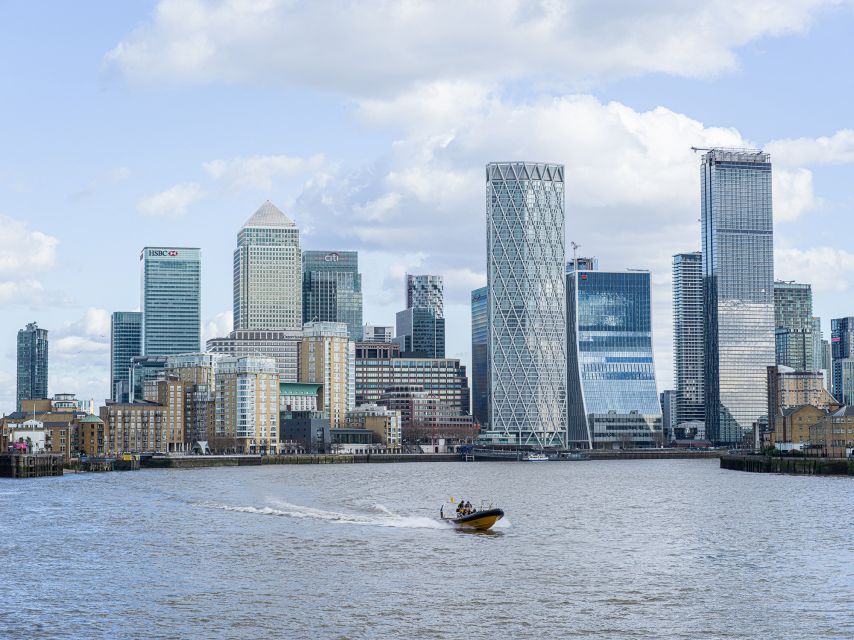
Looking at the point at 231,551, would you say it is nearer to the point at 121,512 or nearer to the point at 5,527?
the point at 5,527

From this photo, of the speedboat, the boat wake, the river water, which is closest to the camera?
the river water

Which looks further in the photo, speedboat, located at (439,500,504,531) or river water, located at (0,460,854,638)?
speedboat, located at (439,500,504,531)

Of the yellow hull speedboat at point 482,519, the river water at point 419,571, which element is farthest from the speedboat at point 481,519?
the river water at point 419,571

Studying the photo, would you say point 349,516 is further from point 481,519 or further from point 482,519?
point 482,519

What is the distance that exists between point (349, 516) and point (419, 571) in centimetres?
3936

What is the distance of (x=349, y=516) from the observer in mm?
120500

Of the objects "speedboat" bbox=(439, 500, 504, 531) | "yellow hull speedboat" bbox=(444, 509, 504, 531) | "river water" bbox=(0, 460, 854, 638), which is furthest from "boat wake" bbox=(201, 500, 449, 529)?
"yellow hull speedboat" bbox=(444, 509, 504, 531)

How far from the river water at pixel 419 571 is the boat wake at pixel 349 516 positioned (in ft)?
1.28

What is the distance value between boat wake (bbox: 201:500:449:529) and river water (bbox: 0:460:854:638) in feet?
1.28

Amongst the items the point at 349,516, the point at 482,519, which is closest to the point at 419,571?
the point at 482,519

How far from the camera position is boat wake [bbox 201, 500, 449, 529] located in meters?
113

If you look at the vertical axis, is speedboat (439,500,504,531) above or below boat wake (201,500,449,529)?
above

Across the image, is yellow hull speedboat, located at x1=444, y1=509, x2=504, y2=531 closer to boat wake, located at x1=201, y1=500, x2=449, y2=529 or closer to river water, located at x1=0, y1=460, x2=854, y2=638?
river water, located at x1=0, y1=460, x2=854, y2=638

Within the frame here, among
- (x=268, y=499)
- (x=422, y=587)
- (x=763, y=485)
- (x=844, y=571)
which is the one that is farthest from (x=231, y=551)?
(x=763, y=485)
